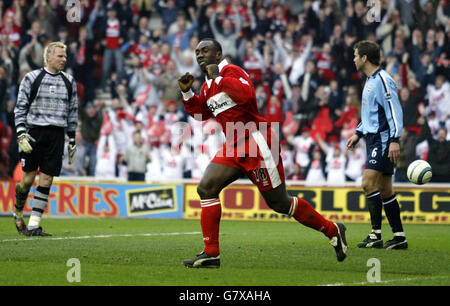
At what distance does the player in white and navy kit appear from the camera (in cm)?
1107

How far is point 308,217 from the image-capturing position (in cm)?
898

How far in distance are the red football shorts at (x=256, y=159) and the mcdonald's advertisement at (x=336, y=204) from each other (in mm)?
8347

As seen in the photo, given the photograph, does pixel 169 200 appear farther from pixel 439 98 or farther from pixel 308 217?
pixel 308 217

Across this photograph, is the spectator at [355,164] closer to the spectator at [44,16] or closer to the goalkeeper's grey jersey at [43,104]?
the goalkeeper's grey jersey at [43,104]

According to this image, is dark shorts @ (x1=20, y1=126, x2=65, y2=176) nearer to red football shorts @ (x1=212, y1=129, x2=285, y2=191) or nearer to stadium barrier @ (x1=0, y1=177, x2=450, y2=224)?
red football shorts @ (x1=212, y1=129, x2=285, y2=191)

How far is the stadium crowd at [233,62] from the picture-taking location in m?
19.4

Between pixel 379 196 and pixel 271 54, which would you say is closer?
pixel 379 196

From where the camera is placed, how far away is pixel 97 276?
26.3 ft

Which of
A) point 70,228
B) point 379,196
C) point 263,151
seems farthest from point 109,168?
point 263,151

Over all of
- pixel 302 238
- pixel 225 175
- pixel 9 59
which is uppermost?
pixel 9 59

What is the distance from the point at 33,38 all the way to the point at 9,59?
2.66ft

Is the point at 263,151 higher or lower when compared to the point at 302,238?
higher
